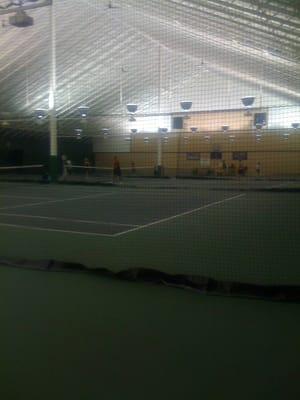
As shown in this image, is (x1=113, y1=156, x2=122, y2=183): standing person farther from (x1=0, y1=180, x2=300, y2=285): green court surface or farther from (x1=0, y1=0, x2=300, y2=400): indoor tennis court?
(x1=0, y1=180, x2=300, y2=285): green court surface

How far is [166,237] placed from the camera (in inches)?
211

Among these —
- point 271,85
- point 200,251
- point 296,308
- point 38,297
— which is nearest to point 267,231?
point 200,251

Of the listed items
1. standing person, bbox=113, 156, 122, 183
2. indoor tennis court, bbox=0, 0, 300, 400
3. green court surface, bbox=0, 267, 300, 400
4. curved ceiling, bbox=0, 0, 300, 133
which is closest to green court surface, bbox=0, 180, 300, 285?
indoor tennis court, bbox=0, 0, 300, 400

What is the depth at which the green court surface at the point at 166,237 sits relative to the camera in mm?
3971

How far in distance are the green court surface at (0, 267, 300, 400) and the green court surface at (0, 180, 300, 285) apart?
0.79 meters

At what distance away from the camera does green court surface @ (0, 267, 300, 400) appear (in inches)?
76.2

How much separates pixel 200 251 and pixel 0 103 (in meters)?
19.0

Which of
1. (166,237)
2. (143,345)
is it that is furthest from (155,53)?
(143,345)

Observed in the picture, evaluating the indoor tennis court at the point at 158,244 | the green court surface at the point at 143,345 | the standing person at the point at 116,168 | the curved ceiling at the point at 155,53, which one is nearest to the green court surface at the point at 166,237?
the indoor tennis court at the point at 158,244

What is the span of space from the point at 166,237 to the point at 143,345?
3.05 meters

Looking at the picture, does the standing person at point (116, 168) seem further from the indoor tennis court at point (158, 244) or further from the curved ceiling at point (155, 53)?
the curved ceiling at point (155, 53)

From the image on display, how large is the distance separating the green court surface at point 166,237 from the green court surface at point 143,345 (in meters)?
0.79

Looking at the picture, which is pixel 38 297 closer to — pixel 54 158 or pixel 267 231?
pixel 267 231

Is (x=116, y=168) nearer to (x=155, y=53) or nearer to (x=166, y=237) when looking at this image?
(x=155, y=53)
